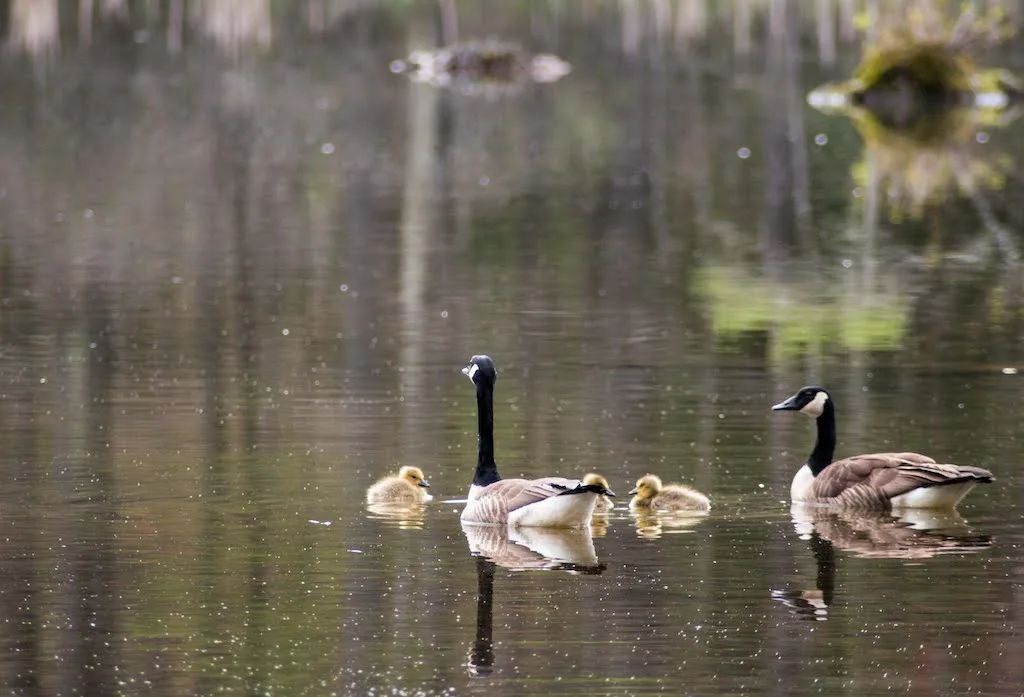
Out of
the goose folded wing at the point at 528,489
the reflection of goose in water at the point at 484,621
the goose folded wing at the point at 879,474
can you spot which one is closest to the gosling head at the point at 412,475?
the goose folded wing at the point at 528,489

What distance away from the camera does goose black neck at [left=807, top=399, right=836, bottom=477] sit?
13156mm

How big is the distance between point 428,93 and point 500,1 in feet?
142

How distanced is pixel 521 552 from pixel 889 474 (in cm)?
234

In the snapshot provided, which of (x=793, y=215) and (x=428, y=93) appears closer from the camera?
(x=793, y=215)

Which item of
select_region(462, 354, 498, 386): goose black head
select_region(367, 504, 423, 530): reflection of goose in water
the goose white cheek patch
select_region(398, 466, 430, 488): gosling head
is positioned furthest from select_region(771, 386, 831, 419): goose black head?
select_region(367, 504, 423, 530): reflection of goose in water

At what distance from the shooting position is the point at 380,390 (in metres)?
16.9

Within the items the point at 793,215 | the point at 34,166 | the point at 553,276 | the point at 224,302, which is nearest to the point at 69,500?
the point at 224,302

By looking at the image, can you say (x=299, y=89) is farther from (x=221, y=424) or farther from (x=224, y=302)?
(x=221, y=424)

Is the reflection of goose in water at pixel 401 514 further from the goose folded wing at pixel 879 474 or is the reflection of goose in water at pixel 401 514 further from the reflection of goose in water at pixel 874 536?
the goose folded wing at pixel 879 474

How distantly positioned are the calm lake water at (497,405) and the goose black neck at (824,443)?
28 centimetres

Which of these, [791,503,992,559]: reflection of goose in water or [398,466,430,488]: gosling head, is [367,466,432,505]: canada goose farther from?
[791,503,992,559]: reflection of goose in water

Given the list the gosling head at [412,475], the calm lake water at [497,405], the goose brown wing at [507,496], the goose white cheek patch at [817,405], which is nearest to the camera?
the calm lake water at [497,405]

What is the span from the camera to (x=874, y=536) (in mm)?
12062

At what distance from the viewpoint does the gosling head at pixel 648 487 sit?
40.8 feet
